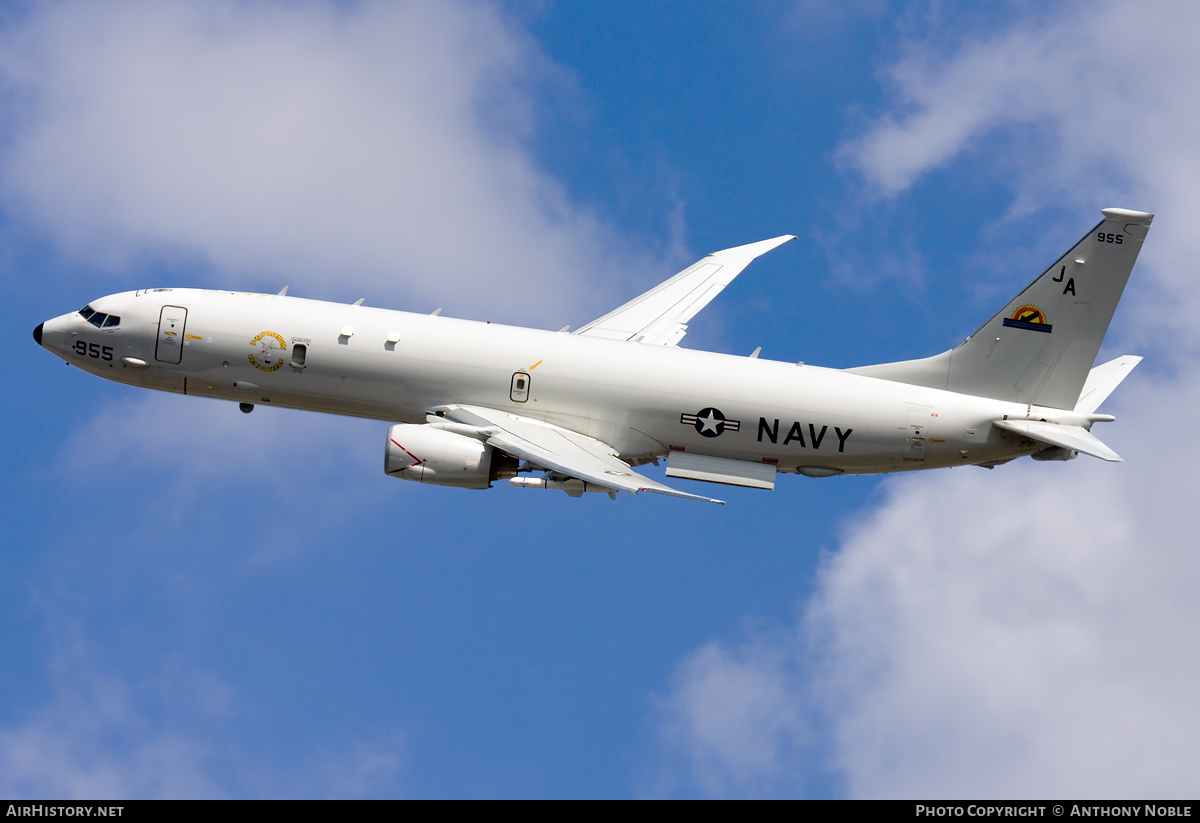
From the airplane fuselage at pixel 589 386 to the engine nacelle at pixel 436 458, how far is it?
7.03ft

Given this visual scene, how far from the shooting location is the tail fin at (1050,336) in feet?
155

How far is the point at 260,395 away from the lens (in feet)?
163

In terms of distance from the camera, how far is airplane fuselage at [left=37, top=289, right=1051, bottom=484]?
4825 centimetres

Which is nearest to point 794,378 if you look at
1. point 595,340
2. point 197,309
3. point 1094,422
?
point 595,340

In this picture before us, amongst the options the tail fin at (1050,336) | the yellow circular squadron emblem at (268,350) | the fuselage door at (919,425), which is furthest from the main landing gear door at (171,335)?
the fuselage door at (919,425)

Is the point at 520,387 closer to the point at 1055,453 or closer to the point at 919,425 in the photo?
the point at 919,425

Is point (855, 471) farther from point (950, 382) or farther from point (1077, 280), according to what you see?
point (1077, 280)

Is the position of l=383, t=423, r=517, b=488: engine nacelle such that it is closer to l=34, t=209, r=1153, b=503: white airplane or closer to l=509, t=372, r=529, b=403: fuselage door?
l=34, t=209, r=1153, b=503: white airplane

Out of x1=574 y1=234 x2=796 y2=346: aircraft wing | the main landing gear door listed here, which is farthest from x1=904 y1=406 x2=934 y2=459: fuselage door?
the main landing gear door

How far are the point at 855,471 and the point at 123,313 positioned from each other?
25251 millimetres

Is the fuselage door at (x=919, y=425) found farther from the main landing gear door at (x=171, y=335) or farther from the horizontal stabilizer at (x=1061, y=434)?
the main landing gear door at (x=171, y=335)

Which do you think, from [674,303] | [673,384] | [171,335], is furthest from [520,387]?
[171,335]

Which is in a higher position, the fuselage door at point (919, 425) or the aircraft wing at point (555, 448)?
the fuselage door at point (919, 425)

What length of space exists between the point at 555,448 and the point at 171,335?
13696 mm
